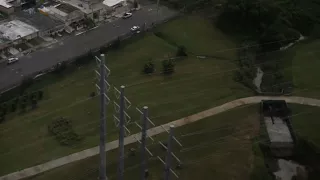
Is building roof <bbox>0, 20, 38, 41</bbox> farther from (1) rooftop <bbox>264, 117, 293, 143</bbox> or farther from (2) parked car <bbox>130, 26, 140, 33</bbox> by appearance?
(1) rooftop <bbox>264, 117, 293, 143</bbox>

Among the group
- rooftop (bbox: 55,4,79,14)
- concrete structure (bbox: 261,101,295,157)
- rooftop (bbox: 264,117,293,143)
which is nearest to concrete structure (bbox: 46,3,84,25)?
rooftop (bbox: 55,4,79,14)

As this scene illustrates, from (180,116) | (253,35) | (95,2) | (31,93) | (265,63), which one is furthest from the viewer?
(95,2)

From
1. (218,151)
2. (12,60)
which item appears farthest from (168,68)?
(12,60)

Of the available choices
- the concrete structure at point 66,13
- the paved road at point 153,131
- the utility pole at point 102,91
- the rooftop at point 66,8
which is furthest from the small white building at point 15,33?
the utility pole at point 102,91

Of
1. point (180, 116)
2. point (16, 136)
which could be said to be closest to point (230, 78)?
point (180, 116)

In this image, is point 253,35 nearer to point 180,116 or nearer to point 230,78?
point 230,78

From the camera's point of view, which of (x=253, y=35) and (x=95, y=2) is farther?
(x=95, y=2)

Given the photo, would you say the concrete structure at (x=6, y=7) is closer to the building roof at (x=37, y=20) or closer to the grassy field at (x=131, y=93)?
the building roof at (x=37, y=20)

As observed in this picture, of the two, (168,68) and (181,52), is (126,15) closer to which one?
(181,52)
